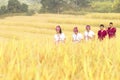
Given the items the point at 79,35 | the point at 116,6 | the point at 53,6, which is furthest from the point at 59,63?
the point at 53,6

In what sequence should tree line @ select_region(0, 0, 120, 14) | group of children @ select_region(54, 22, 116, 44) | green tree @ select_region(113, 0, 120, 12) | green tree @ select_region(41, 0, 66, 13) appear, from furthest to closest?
green tree @ select_region(41, 0, 66, 13)
tree line @ select_region(0, 0, 120, 14)
green tree @ select_region(113, 0, 120, 12)
group of children @ select_region(54, 22, 116, 44)

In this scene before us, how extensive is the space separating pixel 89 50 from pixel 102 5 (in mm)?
64308

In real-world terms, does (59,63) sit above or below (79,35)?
above

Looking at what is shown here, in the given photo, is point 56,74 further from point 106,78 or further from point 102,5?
point 102,5

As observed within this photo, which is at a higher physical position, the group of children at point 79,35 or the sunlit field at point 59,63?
the sunlit field at point 59,63

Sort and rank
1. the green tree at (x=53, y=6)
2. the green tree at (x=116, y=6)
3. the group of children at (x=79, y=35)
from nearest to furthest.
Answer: the group of children at (x=79, y=35), the green tree at (x=116, y=6), the green tree at (x=53, y=6)

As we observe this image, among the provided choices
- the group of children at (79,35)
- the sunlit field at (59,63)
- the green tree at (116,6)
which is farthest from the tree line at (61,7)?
the sunlit field at (59,63)

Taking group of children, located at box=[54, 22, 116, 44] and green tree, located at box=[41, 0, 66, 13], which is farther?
green tree, located at box=[41, 0, 66, 13]

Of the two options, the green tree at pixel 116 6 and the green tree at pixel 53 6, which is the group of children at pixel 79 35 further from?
the green tree at pixel 53 6

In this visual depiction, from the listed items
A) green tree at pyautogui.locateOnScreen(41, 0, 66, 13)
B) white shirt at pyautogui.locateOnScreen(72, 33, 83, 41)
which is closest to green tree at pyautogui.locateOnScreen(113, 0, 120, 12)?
green tree at pyautogui.locateOnScreen(41, 0, 66, 13)

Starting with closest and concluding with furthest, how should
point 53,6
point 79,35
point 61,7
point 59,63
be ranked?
point 59,63 → point 79,35 → point 53,6 → point 61,7

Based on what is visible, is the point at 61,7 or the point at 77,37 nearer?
the point at 77,37

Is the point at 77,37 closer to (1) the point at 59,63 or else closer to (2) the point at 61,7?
(1) the point at 59,63

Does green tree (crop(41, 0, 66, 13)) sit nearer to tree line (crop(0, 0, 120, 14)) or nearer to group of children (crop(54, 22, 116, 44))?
tree line (crop(0, 0, 120, 14))
